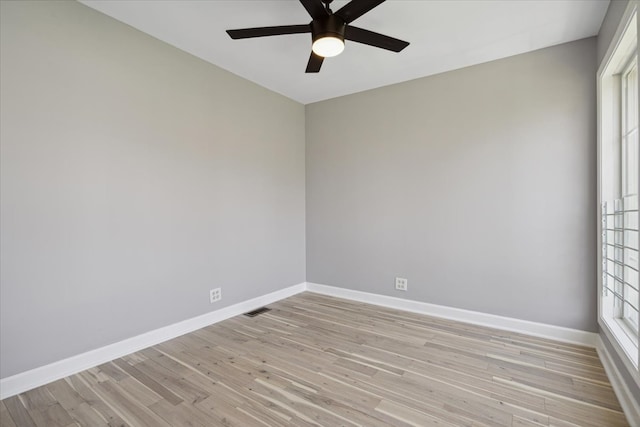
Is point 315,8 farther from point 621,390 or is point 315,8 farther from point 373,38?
point 621,390

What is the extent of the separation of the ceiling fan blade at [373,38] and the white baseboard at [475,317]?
2.56 meters

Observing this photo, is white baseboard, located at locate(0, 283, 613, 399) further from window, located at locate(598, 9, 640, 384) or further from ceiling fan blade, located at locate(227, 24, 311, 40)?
ceiling fan blade, located at locate(227, 24, 311, 40)

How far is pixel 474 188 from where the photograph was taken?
3107mm

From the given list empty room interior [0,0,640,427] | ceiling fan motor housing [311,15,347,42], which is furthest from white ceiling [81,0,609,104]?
ceiling fan motor housing [311,15,347,42]

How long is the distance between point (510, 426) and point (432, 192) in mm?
2182

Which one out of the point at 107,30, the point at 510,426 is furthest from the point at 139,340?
the point at 510,426

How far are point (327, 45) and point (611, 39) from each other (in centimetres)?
193

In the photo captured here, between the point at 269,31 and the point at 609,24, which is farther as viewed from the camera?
the point at 609,24

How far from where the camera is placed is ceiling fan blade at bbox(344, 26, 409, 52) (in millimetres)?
2037

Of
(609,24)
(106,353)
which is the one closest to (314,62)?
(609,24)

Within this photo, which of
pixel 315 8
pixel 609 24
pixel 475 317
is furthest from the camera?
pixel 475 317

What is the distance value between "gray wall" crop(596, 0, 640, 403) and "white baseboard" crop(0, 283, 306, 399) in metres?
3.12

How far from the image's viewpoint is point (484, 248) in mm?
3059

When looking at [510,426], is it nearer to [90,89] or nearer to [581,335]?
[581,335]
